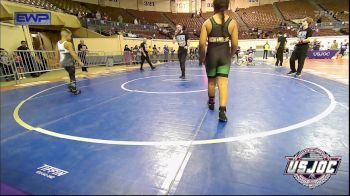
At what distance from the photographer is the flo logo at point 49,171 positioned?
2.04m

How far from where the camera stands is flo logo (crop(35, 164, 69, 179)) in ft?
6.70

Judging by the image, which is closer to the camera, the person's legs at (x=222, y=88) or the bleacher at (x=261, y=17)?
the person's legs at (x=222, y=88)

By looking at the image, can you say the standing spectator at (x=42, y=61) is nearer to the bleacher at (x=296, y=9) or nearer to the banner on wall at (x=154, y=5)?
the banner on wall at (x=154, y=5)

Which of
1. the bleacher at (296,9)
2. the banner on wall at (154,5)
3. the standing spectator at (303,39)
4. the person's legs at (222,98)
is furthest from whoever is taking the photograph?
the banner on wall at (154,5)

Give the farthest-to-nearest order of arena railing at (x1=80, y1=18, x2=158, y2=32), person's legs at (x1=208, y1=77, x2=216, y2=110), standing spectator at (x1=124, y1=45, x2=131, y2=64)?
arena railing at (x1=80, y1=18, x2=158, y2=32) < standing spectator at (x1=124, y1=45, x2=131, y2=64) < person's legs at (x1=208, y1=77, x2=216, y2=110)

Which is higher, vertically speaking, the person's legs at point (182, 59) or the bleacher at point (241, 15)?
the bleacher at point (241, 15)

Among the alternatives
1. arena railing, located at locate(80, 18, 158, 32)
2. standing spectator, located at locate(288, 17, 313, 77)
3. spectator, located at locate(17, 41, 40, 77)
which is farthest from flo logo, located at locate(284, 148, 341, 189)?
arena railing, located at locate(80, 18, 158, 32)

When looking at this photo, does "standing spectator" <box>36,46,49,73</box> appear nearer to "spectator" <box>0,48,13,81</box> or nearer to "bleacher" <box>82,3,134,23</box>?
"spectator" <box>0,48,13,81</box>

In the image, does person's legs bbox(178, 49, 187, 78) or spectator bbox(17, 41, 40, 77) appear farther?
spectator bbox(17, 41, 40, 77)

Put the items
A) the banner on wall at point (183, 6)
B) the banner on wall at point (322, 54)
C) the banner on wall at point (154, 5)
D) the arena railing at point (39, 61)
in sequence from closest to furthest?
the arena railing at point (39, 61), the banner on wall at point (322, 54), the banner on wall at point (154, 5), the banner on wall at point (183, 6)

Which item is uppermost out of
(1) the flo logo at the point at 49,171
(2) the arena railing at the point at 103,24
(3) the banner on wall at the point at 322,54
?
(2) the arena railing at the point at 103,24

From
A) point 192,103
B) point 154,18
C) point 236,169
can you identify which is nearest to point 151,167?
point 236,169

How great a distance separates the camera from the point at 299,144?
2.50 m

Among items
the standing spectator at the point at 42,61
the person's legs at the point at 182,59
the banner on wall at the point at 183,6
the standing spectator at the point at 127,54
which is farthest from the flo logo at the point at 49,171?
the banner on wall at the point at 183,6
